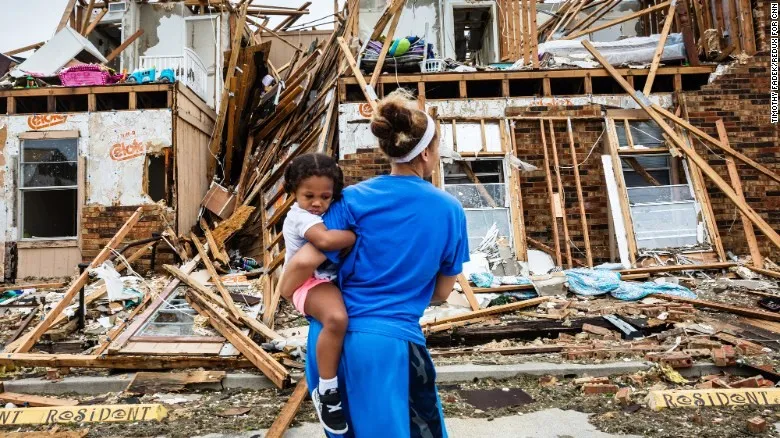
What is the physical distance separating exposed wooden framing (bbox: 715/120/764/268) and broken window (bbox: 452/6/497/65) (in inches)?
282

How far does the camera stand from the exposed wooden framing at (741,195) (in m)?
7.79

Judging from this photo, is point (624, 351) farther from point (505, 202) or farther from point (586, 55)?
point (586, 55)

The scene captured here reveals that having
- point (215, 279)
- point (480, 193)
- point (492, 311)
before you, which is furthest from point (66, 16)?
point (492, 311)

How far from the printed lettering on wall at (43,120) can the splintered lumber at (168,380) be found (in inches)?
269

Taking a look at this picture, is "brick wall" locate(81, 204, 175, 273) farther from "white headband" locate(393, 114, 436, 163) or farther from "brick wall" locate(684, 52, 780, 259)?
"brick wall" locate(684, 52, 780, 259)

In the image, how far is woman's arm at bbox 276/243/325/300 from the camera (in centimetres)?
165

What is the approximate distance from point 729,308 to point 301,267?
6141mm

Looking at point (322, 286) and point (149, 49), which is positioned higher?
point (149, 49)

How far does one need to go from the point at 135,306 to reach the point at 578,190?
274 inches

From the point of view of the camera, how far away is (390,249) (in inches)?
64.3

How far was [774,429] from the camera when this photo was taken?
316cm

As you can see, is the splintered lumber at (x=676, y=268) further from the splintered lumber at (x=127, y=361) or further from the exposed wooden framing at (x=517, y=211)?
the splintered lumber at (x=127, y=361)

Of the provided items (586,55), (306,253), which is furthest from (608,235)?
(306,253)

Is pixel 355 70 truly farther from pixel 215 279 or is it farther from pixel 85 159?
pixel 85 159
